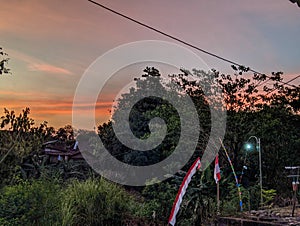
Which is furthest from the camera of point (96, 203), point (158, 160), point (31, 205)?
point (158, 160)

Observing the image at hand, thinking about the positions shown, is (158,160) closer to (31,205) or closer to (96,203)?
(96,203)

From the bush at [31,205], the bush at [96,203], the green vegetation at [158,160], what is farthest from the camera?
the bush at [96,203]

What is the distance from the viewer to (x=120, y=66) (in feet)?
28.6

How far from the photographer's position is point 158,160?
11.6 meters

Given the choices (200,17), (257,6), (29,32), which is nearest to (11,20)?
(29,32)

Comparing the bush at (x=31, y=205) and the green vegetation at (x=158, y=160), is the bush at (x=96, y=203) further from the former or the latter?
the bush at (x=31, y=205)

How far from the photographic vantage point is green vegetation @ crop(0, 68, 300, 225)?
5071 mm

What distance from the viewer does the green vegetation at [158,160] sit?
Answer: 16.6 feet

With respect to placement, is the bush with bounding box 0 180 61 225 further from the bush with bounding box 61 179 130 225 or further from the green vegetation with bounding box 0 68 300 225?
the bush with bounding box 61 179 130 225

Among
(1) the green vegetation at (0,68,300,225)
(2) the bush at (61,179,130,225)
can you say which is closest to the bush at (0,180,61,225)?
(1) the green vegetation at (0,68,300,225)

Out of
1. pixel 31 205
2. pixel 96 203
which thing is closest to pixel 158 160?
pixel 96 203

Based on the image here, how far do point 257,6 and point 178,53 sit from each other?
2.68m

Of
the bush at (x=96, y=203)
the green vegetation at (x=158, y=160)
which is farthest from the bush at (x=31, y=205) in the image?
the bush at (x=96, y=203)

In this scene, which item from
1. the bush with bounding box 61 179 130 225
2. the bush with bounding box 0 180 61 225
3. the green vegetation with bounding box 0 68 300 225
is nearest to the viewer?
the green vegetation with bounding box 0 68 300 225
